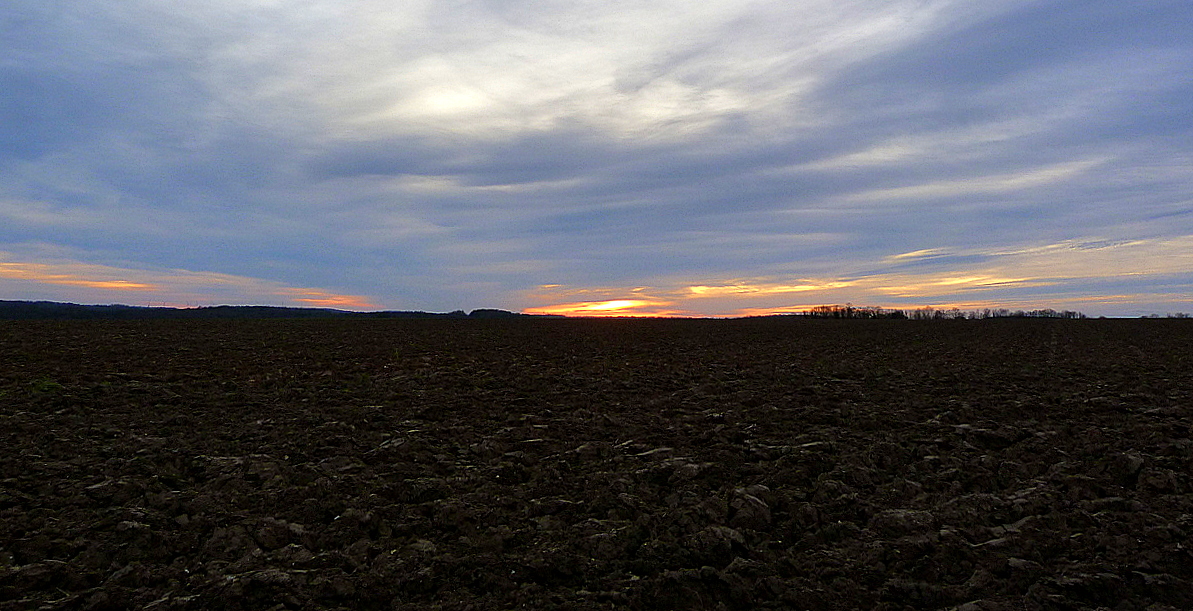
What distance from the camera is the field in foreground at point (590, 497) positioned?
5609mm

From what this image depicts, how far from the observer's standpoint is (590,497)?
7.80 meters

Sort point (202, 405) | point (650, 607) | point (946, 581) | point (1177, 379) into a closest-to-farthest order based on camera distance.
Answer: point (650, 607)
point (946, 581)
point (202, 405)
point (1177, 379)

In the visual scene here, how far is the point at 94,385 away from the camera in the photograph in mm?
15039

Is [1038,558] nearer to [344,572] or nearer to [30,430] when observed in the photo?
[344,572]

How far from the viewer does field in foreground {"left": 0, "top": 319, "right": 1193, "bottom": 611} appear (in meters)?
5.61

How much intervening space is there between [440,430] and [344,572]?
530 cm

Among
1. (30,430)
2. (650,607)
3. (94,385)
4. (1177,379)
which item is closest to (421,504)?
(650,607)

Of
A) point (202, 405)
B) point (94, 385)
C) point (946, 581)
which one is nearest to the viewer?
point (946, 581)

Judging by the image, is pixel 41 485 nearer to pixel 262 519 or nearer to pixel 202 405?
pixel 262 519

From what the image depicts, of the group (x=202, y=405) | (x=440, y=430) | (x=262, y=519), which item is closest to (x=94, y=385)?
(x=202, y=405)

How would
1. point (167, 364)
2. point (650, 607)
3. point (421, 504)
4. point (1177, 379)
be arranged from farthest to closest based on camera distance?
point (167, 364)
point (1177, 379)
point (421, 504)
point (650, 607)

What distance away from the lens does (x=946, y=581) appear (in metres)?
5.73

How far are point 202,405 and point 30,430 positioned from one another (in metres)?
3.06

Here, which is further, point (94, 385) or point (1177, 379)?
point (1177, 379)
